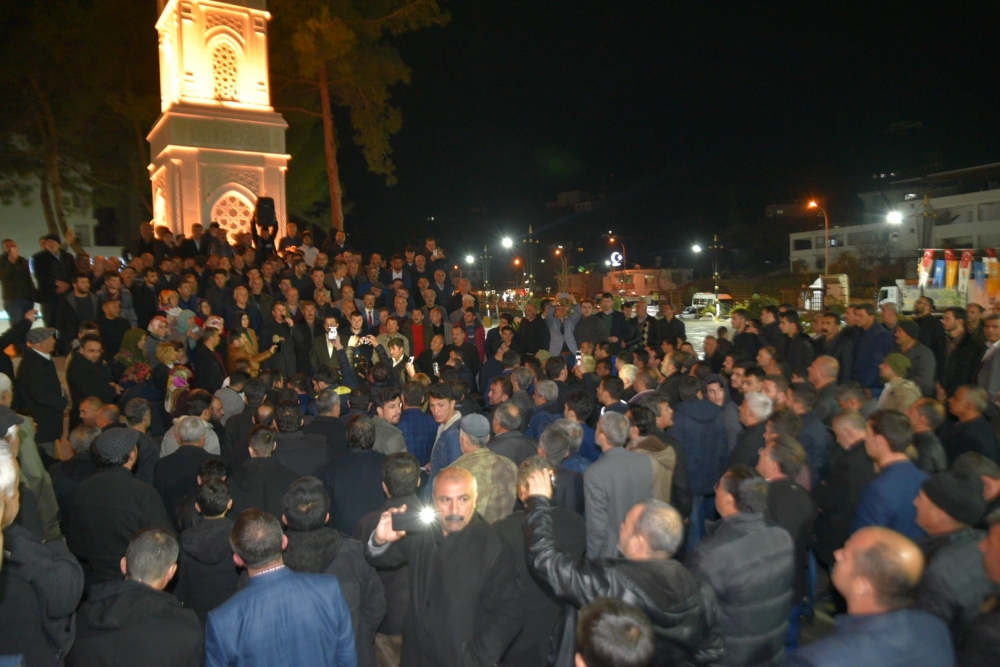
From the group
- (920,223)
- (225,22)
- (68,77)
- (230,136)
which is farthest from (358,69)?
(920,223)

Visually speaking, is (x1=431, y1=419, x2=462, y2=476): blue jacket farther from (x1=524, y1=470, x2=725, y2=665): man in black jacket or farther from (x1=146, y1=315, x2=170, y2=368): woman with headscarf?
(x1=146, y1=315, x2=170, y2=368): woman with headscarf

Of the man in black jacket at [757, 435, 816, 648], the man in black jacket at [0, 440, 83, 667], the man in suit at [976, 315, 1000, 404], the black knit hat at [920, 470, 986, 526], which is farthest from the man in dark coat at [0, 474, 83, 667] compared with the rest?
the man in suit at [976, 315, 1000, 404]

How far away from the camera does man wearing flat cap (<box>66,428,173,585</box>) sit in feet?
12.6

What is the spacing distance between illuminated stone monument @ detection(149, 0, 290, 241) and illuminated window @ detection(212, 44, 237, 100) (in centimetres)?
3

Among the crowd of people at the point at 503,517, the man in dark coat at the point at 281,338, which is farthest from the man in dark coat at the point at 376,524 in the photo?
the man in dark coat at the point at 281,338

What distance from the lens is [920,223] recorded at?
49156 millimetres

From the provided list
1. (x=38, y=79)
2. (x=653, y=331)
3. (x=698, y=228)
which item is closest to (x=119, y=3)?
(x=38, y=79)

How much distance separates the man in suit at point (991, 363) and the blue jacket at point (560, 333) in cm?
523

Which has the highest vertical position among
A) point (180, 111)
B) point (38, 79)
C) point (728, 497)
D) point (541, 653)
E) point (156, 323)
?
point (38, 79)

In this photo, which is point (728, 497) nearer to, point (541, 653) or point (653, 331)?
point (541, 653)

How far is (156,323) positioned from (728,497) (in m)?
7.00

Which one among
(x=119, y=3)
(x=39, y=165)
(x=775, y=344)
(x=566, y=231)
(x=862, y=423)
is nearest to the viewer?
(x=862, y=423)

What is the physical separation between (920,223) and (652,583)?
186ft

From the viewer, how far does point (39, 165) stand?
23.3 metres
